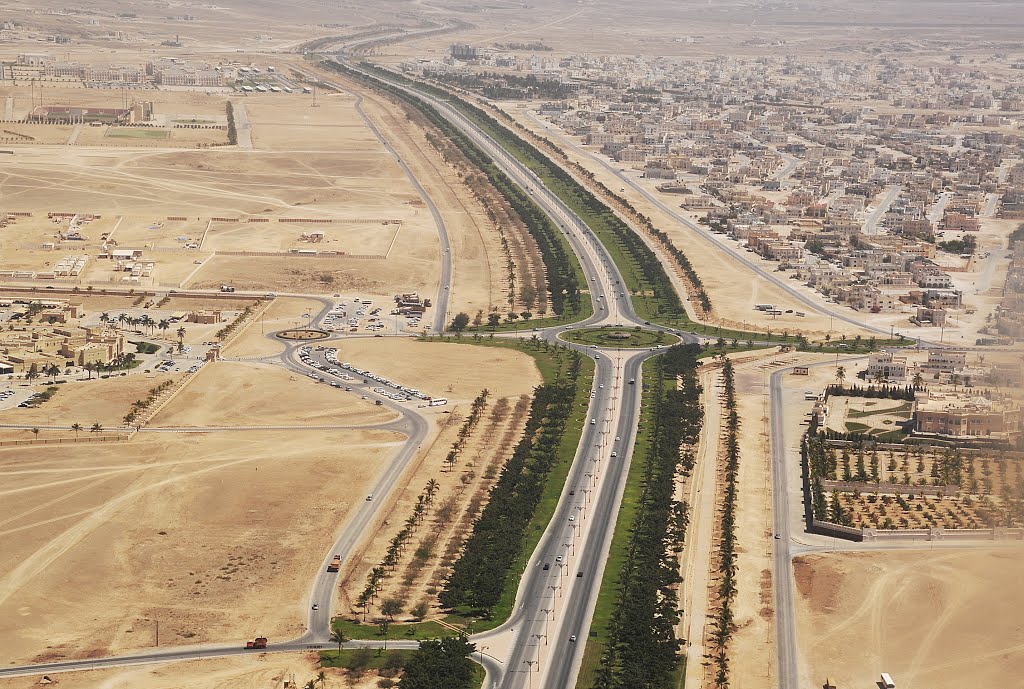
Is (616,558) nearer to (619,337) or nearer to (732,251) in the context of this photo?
(619,337)

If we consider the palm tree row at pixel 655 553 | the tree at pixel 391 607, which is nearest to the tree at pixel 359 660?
Result: the tree at pixel 391 607

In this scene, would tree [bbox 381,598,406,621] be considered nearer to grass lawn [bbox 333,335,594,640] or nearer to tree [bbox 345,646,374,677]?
grass lawn [bbox 333,335,594,640]

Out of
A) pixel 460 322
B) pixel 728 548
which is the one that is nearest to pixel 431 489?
pixel 728 548

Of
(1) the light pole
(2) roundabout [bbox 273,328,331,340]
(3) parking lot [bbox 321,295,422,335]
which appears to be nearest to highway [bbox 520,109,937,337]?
(3) parking lot [bbox 321,295,422,335]

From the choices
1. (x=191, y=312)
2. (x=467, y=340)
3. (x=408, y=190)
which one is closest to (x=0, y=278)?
(x=191, y=312)

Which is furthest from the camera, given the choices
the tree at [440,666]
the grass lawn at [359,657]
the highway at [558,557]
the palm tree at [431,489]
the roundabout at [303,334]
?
the roundabout at [303,334]

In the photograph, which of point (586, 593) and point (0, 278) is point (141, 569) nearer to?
point (586, 593)

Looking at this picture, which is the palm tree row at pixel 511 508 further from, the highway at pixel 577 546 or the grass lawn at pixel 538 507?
the highway at pixel 577 546
